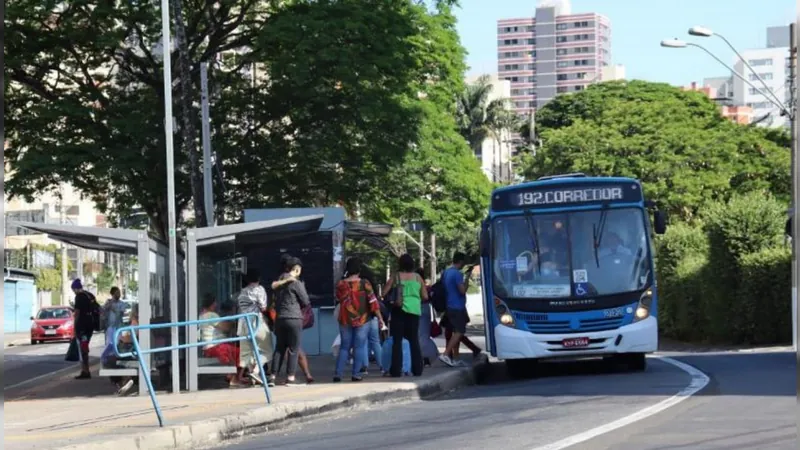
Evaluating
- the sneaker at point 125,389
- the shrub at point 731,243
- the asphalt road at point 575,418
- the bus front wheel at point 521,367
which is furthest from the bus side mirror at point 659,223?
the shrub at point 731,243

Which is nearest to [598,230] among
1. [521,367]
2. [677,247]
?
[521,367]

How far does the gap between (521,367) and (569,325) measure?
51.3 inches

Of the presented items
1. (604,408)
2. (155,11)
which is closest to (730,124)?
(155,11)

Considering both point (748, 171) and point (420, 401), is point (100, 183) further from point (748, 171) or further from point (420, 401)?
point (748, 171)

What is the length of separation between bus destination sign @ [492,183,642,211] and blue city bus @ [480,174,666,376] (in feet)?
0.05

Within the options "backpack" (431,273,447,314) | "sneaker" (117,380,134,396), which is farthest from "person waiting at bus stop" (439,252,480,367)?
"sneaker" (117,380,134,396)

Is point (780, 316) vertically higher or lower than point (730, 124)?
lower

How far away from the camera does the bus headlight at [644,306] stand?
19.7 metres

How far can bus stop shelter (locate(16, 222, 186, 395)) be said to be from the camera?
1716cm

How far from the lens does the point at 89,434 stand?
40.0 feet

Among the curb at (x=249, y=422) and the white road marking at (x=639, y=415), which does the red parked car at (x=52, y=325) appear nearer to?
the curb at (x=249, y=422)

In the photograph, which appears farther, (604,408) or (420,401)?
(420,401)

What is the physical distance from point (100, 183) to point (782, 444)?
22.0 metres

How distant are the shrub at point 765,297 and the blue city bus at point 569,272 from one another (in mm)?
9189
